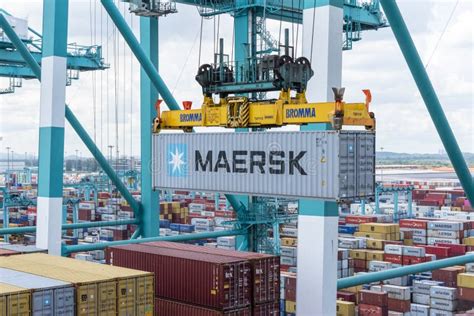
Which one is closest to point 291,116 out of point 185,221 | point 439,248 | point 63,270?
point 63,270

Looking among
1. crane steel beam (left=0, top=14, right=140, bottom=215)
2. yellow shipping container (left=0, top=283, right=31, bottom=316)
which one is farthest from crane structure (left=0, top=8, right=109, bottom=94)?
yellow shipping container (left=0, top=283, right=31, bottom=316)

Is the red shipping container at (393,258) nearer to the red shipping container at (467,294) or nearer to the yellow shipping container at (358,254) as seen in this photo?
the yellow shipping container at (358,254)

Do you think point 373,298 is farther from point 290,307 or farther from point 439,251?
point 439,251

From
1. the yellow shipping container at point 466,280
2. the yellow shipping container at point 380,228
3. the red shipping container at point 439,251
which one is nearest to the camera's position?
the yellow shipping container at point 466,280

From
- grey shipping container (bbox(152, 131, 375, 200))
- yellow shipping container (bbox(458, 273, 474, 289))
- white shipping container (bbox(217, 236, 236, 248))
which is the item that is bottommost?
yellow shipping container (bbox(458, 273, 474, 289))

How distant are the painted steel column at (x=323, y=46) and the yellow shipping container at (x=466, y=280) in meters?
21.5

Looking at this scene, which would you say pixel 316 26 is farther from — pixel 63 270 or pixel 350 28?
pixel 350 28

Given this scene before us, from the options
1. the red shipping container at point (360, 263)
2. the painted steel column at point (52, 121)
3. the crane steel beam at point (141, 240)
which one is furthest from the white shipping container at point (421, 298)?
the painted steel column at point (52, 121)

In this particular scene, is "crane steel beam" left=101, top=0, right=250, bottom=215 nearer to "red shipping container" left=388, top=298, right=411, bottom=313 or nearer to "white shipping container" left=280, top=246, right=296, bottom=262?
"red shipping container" left=388, top=298, right=411, bottom=313

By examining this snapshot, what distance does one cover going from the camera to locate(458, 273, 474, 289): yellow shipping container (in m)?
33.1

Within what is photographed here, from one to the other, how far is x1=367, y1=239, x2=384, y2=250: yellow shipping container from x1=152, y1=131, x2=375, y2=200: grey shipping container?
85.5 feet

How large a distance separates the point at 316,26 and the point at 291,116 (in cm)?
247

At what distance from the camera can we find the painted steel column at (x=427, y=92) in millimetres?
17438

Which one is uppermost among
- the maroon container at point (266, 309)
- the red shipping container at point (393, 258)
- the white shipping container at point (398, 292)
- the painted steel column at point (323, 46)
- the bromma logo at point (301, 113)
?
the painted steel column at point (323, 46)
